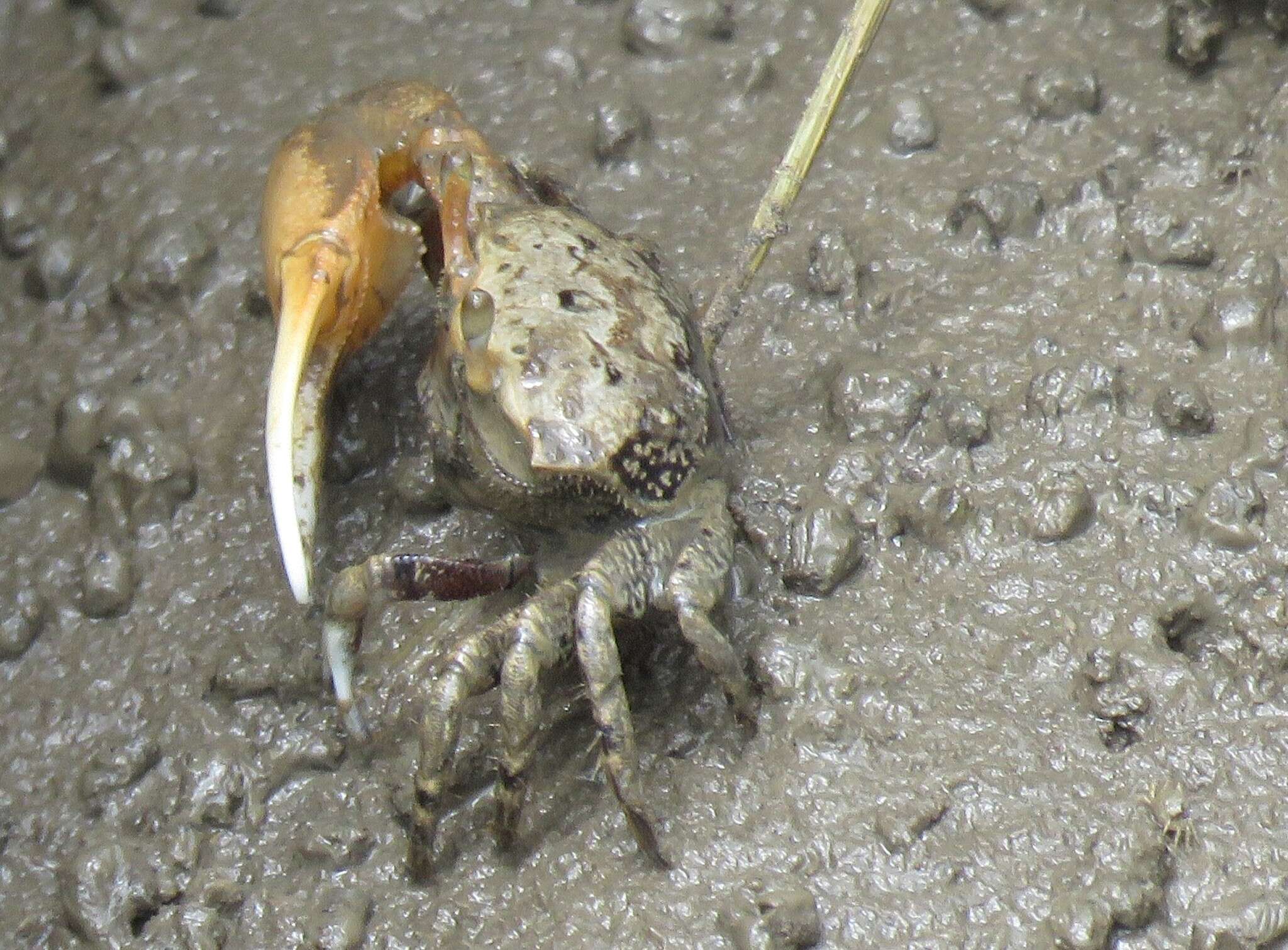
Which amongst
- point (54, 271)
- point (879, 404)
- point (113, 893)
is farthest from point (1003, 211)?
point (113, 893)

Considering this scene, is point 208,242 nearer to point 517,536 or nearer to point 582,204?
point 582,204

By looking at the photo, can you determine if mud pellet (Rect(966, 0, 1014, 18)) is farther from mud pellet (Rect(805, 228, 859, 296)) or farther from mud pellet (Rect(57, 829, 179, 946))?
mud pellet (Rect(57, 829, 179, 946))

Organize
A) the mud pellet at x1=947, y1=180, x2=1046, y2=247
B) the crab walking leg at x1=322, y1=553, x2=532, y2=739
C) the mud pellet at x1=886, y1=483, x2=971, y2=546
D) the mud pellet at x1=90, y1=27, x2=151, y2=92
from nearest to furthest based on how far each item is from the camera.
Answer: the crab walking leg at x1=322, y1=553, x2=532, y2=739 < the mud pellet at x1=886, y1=483, x2=971, y2=546 < the mud pellet at x1=947, y1=180, x2=1046, y2=247 < the mud pellet at x1=90, y1=27, x2=151, y2=92

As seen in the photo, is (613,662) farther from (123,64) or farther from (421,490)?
(123,64)

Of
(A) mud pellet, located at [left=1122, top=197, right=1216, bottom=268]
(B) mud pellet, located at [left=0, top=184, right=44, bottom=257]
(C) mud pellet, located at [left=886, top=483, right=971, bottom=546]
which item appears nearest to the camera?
(C) mud pellet, located at [left=886, top=483, right=971, bottom=546]

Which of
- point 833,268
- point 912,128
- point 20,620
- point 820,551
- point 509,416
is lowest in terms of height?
point 20,620

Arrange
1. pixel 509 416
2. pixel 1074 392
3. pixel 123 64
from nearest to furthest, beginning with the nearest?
pixel 509 416 → pixel 1074 392 → pixel 123 64

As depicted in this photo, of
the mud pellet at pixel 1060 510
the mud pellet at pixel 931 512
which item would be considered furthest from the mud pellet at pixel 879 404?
the mud pellet at pixel 1060 510

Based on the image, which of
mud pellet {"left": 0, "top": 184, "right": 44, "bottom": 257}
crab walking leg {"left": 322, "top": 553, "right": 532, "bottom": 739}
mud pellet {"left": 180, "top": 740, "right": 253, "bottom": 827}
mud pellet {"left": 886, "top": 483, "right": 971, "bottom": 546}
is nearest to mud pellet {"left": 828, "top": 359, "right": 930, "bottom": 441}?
mud pellet {"left": 886, "top": 483, "right": 971, "bottom": 546}
